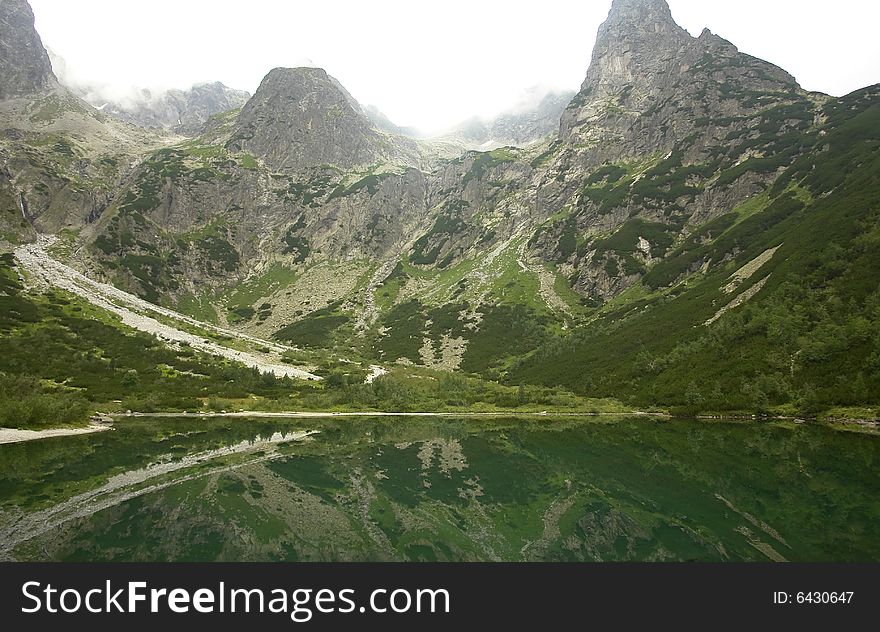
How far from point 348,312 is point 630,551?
7085 inches

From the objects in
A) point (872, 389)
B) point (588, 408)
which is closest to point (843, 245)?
point (872, 389)

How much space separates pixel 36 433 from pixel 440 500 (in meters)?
48.1

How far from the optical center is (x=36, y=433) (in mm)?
48438

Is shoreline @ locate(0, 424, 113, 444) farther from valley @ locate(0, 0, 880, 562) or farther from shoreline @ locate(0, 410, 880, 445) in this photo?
valley @ locate(0, 0, 880, 562)

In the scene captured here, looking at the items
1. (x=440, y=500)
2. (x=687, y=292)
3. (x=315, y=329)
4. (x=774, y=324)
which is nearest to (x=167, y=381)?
(x=440, y=500)

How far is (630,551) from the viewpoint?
1652cm

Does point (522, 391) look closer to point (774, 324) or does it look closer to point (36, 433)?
point (774, 324)

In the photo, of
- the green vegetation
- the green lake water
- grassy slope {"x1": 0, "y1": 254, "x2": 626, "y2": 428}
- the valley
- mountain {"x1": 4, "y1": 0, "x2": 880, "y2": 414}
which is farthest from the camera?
the green vegetation

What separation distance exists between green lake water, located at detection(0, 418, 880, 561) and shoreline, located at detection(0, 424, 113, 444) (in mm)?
2832

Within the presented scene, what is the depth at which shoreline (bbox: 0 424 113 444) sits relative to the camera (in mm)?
44594

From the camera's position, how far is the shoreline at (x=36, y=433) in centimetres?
4459

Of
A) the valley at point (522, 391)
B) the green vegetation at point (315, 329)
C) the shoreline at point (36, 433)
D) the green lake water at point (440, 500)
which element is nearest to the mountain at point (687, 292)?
the valley at point (522, 391)

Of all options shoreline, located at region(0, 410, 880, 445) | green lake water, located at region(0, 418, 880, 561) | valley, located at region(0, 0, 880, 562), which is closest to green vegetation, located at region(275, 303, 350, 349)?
valley, located at region(0, 0, 880, 562)

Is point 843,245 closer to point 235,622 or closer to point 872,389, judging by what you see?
point 872,389
